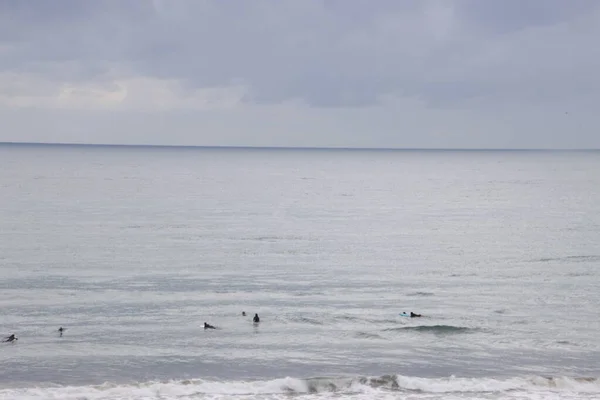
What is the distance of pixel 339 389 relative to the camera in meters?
36.1

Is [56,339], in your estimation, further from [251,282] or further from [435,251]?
[435,251]

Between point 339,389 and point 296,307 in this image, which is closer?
point 339,389

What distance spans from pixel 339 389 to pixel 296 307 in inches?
623

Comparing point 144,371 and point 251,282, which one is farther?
point 251,282

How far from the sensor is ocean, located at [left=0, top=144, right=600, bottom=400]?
37500mm

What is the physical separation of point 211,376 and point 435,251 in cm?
4112

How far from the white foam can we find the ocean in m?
0.13

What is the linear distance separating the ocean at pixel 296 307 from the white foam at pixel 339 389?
0.13 m

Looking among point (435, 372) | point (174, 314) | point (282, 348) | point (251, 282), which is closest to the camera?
point (435, 372)

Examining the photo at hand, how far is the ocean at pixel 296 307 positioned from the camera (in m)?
37.5

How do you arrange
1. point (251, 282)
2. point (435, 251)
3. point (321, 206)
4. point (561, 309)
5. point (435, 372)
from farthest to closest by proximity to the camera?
1. point (321, 206)
2. point (435, 251)
3. point (251, 282)
4. point (561, 309)
5. point (435, 372)

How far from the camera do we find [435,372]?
39.8 m

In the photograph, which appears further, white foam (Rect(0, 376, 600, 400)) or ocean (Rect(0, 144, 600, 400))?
ocean (Rect(0, 144, 600, 400))

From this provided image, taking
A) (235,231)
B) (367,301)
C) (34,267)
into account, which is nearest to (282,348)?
(367,301)
